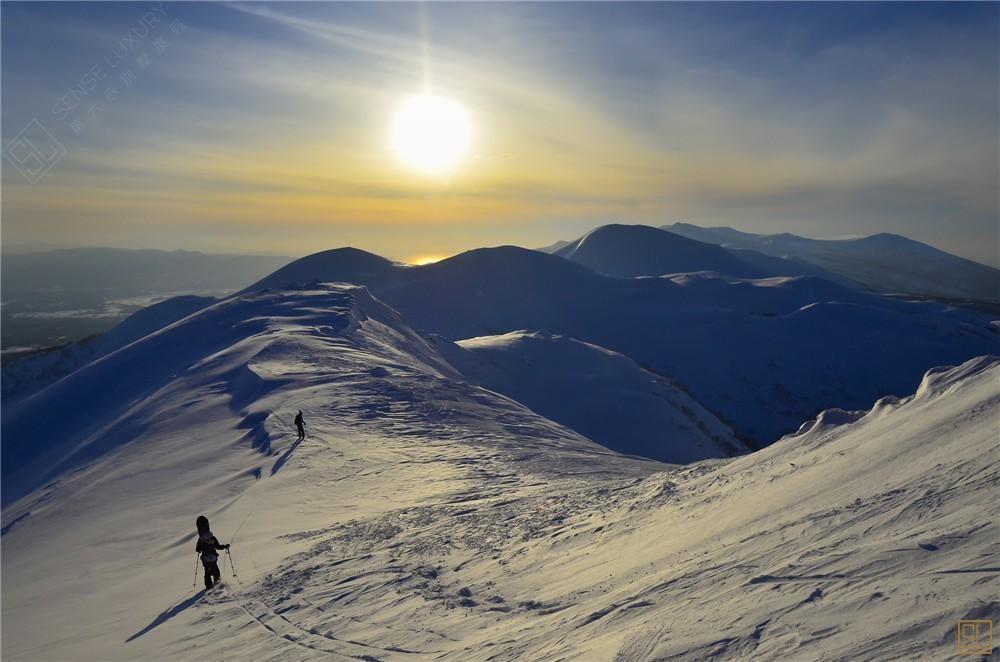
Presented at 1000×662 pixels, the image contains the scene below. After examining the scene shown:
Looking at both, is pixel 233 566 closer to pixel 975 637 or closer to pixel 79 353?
pixel 975 637

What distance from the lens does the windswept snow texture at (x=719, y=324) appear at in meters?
63.4

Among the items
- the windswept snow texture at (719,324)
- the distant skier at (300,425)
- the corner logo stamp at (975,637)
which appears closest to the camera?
the corner logo stamp at (975,637)

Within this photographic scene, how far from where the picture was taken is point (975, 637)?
4.70 meters

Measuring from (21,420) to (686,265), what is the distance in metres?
145

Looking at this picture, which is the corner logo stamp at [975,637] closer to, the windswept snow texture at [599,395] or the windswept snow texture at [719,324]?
the windswept snow texture at [599,395]

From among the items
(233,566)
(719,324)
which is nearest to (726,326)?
(719,324)

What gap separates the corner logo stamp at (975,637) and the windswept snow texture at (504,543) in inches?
3.8

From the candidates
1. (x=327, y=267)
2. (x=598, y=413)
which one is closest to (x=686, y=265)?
(x=327, y=267)

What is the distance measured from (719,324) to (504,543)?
68.8 metres

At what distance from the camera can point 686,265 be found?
155 metres

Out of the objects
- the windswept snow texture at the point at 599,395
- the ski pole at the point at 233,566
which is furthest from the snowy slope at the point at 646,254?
the ski pole at the point at 233,566

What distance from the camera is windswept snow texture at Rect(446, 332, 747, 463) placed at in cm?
4000

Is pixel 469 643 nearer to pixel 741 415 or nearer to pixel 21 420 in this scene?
pixel 21 420

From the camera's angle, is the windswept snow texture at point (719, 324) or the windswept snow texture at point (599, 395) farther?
the windswept snow texture at point (719, 324)
